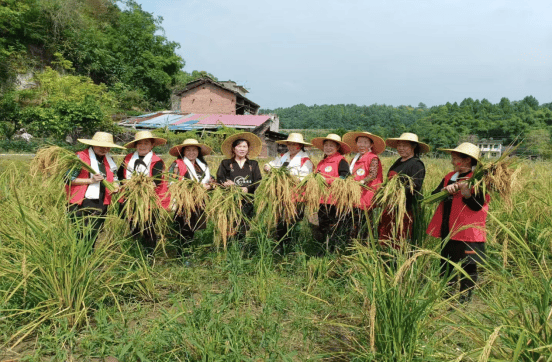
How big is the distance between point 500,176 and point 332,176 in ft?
5.22

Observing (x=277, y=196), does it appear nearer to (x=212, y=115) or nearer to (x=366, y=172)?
(x=366, y=172)

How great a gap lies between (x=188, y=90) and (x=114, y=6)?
18.4 metres

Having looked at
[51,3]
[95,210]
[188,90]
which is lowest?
[95,210]

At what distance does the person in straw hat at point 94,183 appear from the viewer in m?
3.66

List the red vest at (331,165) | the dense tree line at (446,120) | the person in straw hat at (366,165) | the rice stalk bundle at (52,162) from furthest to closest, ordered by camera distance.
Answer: the dense tree line at (446,120)
the red vest at (331,165)
the person in straw hat at (366,165)
the rice stalk bundle at (52,162)

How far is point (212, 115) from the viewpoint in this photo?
108 feet

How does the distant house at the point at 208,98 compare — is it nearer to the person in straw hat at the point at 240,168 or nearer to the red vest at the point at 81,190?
the person in straw hat at the point at 240,168

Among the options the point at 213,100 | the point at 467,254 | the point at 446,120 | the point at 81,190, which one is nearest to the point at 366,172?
the point at 467,254

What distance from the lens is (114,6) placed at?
44.2 metres

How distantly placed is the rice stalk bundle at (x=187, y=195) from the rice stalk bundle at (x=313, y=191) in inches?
38.6

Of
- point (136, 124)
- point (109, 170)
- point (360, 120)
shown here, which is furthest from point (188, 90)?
point (360, 120)

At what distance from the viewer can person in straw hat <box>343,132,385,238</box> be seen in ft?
12.3

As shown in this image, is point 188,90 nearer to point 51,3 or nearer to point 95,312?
point 51,3

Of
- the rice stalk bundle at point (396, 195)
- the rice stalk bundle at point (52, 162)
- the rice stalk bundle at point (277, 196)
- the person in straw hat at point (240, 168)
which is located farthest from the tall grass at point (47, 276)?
the rice stalk bundle at point (396, 195)
